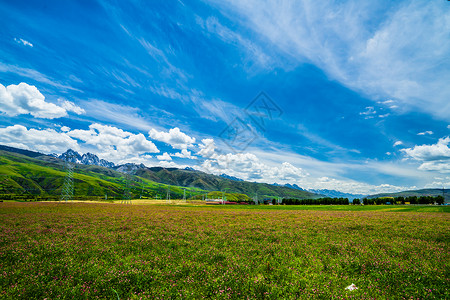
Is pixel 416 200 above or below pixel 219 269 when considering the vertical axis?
above

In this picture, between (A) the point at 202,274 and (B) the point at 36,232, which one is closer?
(A) the point at 202,274

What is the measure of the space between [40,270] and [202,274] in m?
7.75

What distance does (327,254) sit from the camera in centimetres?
1191

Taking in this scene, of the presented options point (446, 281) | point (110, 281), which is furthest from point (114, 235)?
point (446, 281)

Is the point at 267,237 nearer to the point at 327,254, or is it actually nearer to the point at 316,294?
the point at 327,254

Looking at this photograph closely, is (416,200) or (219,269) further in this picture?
(416,200)

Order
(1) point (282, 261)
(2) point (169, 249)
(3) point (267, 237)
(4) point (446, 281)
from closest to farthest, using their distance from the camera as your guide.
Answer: (4) point (446, 281) → (1) point (282, 261) → (2) point (169, 249) → (3) point (267, 237)

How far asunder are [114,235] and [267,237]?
13.1 meters

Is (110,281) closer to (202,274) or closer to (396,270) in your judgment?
(202,274)

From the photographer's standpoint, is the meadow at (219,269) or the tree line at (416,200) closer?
the meadow at (219,269)

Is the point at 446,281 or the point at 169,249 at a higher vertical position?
the point at 446,281

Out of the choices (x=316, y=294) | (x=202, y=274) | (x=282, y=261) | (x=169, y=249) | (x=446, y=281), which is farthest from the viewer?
(x=169, y=249)

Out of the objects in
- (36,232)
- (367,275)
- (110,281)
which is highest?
(367,275)

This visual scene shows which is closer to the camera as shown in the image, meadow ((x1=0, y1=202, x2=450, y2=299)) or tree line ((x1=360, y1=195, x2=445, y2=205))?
meadow ((x1=0, y1=202, x2=450, y2=299))
